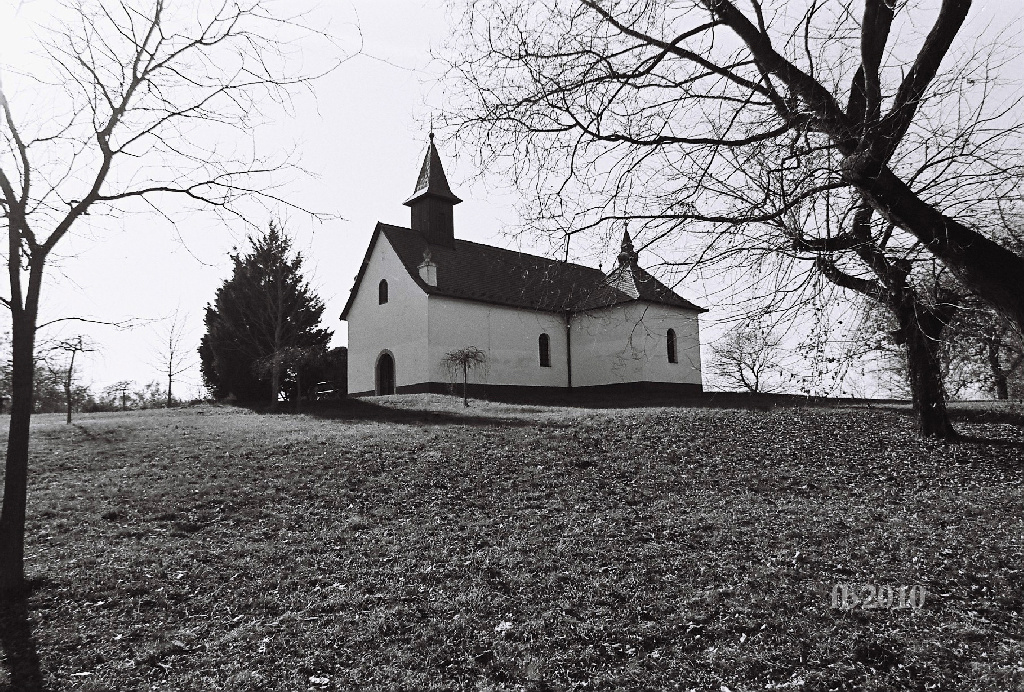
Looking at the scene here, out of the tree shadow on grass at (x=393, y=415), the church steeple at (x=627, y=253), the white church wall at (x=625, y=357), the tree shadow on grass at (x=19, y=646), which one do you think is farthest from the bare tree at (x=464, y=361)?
the church steeple at (x=627, y=253)

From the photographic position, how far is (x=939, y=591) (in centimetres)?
669

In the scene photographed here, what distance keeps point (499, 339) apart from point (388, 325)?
4648 millimetres

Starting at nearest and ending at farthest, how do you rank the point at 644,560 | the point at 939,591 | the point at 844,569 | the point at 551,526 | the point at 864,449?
the point at 939,591
the point at 844,569
the point at 644,560
the point at 551,526
the point at 864,449

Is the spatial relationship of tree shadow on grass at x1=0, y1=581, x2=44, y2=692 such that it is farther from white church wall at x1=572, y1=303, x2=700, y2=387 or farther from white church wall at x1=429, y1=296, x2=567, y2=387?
white church wall at x1=572, y1=303, x2=700, y2=387

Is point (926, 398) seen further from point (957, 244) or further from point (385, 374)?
point (385, 374)

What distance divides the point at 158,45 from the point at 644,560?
298 inches

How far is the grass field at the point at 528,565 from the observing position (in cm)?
553

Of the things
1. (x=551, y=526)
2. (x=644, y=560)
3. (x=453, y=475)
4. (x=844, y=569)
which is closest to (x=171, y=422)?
(x=453, y=475)

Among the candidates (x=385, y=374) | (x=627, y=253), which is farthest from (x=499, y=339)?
(x=627, y=253)

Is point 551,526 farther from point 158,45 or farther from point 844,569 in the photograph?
point 158,45

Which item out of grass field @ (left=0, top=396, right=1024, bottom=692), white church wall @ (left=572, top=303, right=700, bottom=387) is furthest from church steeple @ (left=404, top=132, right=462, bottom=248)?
grass field @ (left=0, top=396, right=1024, bottom=692)

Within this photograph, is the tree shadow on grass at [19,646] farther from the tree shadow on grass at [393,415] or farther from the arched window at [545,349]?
the arched window at [545,349]

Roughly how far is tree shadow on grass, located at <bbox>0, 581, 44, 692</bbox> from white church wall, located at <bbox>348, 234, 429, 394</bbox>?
21009 millimetres

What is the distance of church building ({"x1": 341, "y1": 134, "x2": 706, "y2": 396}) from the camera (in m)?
28.5
